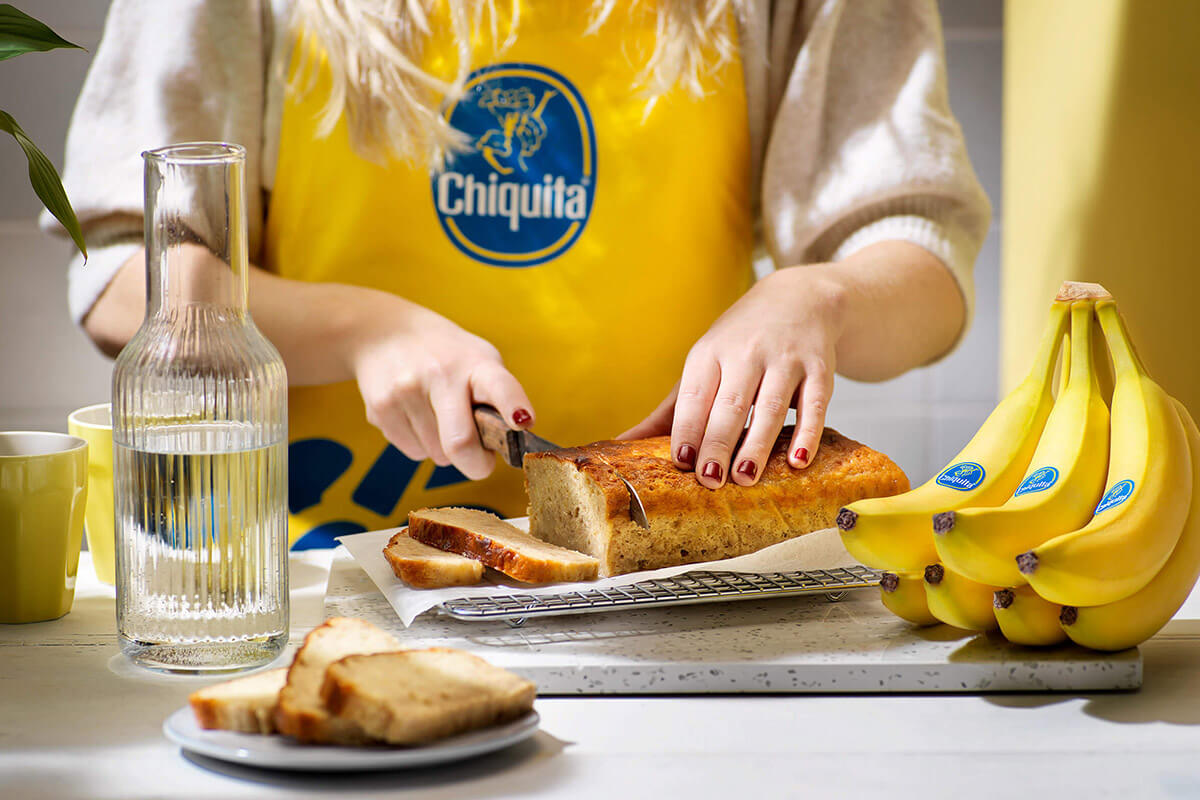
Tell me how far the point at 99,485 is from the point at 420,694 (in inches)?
22.1

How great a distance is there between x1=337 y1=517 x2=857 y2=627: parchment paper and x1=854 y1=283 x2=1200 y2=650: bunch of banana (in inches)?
5.1

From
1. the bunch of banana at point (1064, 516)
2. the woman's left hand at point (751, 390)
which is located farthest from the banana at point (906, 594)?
the woman's left hand at point (751, 390)

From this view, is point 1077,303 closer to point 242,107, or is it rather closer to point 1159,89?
point 1159,89

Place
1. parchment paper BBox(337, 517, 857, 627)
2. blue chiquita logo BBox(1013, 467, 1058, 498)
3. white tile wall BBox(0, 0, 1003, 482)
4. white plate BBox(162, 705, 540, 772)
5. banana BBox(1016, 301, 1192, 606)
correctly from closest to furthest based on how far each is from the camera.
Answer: white plate BBox(162, 705, 540, 772) < banana BBox(1016, 301, 1192, 606) < blue chiquita logo BBox(1013, 467, 1058, 498) < parchment paper BBox(337, 517, 857, 627) < white tile wall BBox(0, 0, 1003, 482)

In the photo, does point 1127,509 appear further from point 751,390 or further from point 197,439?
point 197,439

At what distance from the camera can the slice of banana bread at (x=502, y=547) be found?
105cm

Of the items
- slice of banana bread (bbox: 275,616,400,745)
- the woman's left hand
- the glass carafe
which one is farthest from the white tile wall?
slice of banana bread (bbox: 275,616,400,745)

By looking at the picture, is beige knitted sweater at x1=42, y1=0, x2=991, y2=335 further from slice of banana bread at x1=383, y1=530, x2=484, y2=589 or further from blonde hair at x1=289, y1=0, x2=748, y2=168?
slice of banana bread at x1=383, y1=530, x2=484, y2=589

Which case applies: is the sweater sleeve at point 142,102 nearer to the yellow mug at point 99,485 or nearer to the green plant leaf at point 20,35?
the yellow mug at point 99,485

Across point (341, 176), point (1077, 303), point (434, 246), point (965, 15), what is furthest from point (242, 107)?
point (965, 15)

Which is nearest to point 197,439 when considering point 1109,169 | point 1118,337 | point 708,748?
point 708,748

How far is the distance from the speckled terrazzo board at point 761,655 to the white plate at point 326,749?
0.49 feet

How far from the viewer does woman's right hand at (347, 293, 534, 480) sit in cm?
122

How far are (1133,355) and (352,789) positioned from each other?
2.36 feet
